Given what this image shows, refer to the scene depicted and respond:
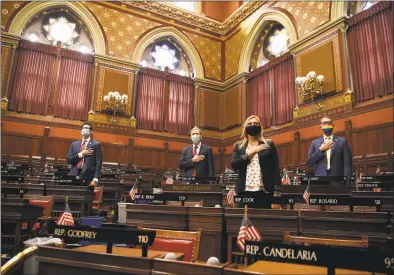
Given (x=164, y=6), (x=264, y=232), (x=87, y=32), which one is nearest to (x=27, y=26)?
(x=87, y=32)

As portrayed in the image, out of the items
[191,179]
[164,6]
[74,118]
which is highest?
[164,6]

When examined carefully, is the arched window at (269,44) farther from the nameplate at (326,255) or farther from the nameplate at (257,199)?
the nameplate at (326,255)

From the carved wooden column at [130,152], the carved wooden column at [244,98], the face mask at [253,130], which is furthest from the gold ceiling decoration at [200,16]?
the face mask at [253,130]

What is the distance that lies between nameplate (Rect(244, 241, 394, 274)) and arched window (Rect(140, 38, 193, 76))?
489 inches

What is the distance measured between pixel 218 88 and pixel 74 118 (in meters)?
6.08

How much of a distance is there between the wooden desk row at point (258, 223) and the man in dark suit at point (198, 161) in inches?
61.0

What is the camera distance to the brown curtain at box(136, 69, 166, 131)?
1242cm

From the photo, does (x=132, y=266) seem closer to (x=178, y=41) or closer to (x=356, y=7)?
(x=356, y=7)

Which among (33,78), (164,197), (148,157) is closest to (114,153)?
(148,157)

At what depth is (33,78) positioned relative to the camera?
35.3 ft

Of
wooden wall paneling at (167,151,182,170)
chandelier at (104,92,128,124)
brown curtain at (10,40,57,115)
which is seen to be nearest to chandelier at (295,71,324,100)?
wooden wall paneling at (167,151,182,170)

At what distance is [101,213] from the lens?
17.8 ft

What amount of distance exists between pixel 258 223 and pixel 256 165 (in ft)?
1.71

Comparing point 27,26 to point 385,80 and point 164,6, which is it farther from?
point 385,80
